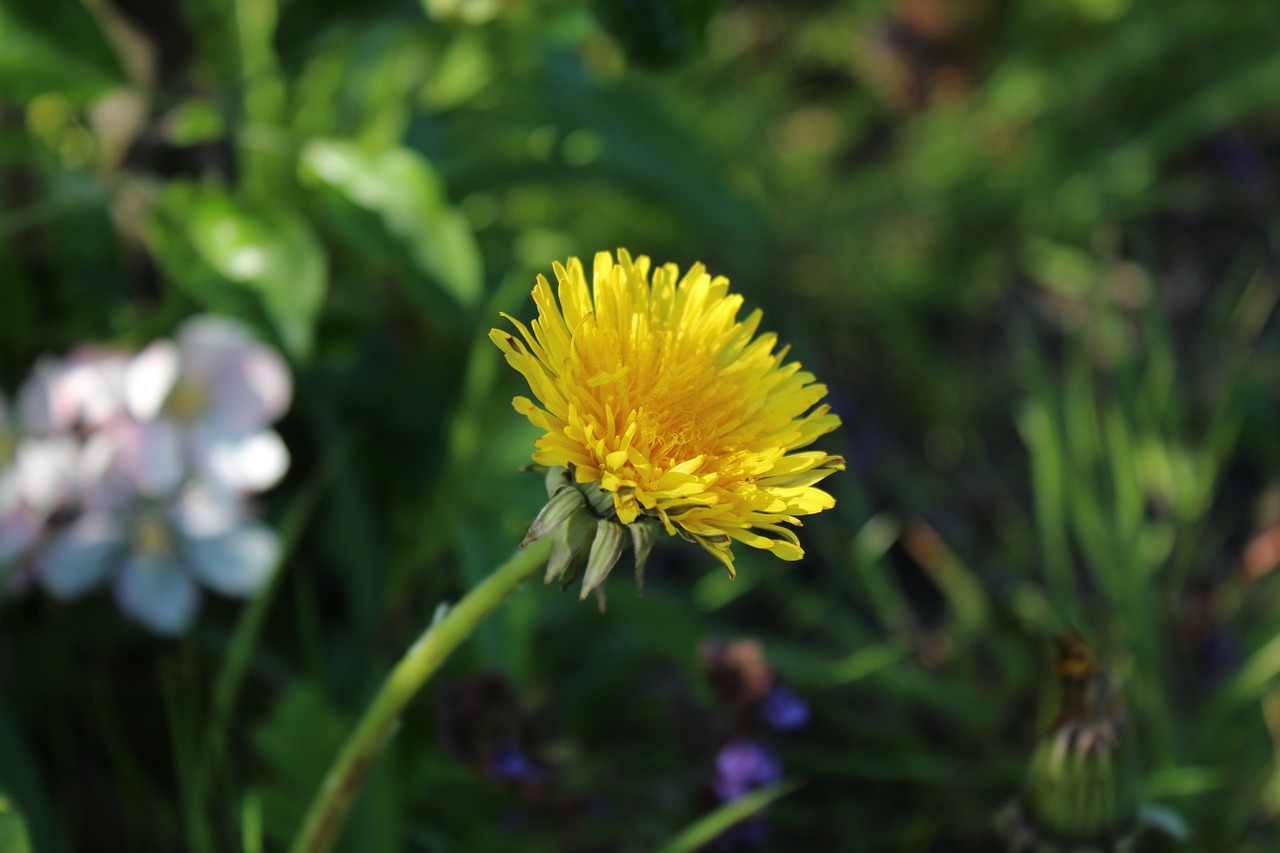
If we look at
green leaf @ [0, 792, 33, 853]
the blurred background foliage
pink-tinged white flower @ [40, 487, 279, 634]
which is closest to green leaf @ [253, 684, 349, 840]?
the blurred background foliage

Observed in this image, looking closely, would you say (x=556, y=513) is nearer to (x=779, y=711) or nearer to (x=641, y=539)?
(x=641, y=539)

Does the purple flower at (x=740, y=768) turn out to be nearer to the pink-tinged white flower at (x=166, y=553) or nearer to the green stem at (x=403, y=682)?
the green stem at (x=403, y=682)

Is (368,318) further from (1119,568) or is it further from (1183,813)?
(1183,813)

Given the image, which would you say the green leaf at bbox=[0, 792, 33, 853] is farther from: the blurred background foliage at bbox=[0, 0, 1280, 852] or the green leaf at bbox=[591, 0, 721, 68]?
the green leaf at bbox=[591, 0, 721, 68]

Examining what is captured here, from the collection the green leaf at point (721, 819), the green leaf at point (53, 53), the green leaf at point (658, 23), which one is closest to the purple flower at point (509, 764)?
the green leaf at point (721, 819)

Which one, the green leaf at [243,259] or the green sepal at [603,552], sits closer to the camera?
the green sepal at [603,552]
